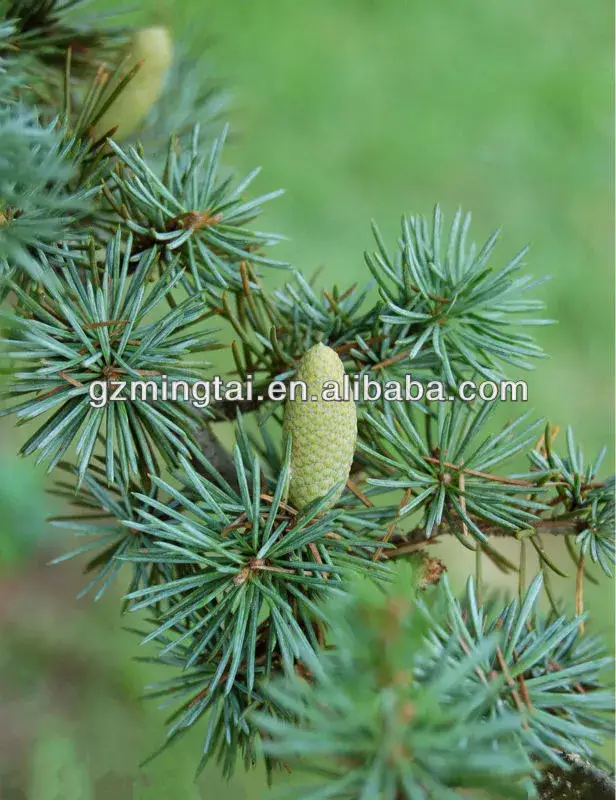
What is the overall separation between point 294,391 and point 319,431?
0.02m

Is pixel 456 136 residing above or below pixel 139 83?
above

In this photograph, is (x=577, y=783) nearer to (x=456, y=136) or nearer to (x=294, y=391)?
(x=294, y=391)

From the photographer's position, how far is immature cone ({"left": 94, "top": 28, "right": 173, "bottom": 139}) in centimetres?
34

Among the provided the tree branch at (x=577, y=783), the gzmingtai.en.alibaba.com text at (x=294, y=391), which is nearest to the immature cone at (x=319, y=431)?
the gzmingtai.en.alibaba.com text at (x=294, y=391)

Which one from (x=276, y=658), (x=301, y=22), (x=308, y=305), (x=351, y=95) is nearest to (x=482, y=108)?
(x=351, y=95)

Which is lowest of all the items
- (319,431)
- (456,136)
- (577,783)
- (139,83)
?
(577,783)

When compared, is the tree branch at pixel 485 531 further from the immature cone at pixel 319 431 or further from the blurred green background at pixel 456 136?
Answer: the blurred green background at pixel 456 136

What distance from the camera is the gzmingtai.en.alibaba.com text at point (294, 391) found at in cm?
27

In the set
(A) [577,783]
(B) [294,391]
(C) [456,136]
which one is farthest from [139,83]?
(C) [456,136]

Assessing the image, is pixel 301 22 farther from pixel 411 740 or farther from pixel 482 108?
pixel 411 740

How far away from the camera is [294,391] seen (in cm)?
28

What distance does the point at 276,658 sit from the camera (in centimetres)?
29

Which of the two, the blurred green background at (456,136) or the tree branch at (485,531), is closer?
the tree branch at (485,531)

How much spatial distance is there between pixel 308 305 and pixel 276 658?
0.15m
